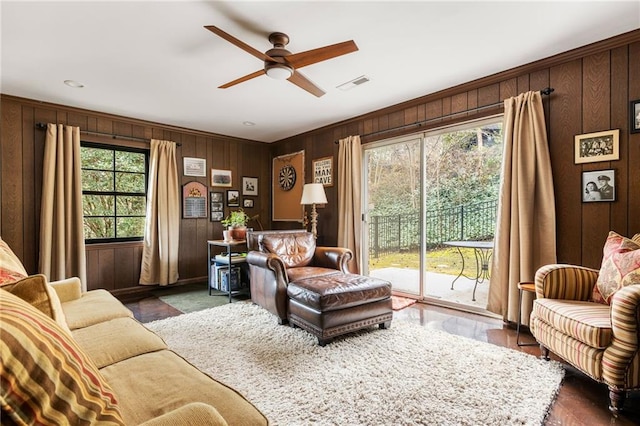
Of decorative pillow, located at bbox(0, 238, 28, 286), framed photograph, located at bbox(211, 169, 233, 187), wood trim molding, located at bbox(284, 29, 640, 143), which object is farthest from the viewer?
framed photograph, located at bbox(211, 169, 233, 187)

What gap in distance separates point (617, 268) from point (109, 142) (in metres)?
5.48

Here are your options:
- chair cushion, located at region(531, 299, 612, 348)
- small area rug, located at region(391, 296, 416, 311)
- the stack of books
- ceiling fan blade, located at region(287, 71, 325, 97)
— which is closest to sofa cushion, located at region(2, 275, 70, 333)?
ceiling fan blade, located at region(287, 71, 325, 97)

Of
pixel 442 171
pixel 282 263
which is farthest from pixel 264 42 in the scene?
pixel 442 171

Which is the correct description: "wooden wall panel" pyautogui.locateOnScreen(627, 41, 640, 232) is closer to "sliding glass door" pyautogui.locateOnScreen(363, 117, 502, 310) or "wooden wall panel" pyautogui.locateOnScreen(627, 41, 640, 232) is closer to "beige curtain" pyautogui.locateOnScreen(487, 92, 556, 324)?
"beige curtain" pyautogui.locateOnScreen(487, 92, 556, 324)

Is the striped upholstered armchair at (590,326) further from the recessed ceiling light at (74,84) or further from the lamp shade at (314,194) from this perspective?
the recessed ceiling light at (74,84)

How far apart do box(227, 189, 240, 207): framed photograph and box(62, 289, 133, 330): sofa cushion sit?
332cm

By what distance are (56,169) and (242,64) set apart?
9.12 ft

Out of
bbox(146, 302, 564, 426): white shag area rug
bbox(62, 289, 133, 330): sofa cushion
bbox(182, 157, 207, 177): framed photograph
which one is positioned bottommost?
bbox(146, 302, 564, 426): white shag area rug

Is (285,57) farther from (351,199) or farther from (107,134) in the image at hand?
(107,134)

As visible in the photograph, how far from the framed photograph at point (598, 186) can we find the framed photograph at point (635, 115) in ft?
1.10

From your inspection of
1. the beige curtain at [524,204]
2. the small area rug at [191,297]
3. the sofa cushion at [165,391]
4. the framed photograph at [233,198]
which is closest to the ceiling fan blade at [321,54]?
the beige curtain at [524,204]

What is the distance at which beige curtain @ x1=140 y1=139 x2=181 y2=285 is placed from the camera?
14.8 feet

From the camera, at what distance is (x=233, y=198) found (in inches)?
218

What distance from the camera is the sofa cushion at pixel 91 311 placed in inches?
69.8
